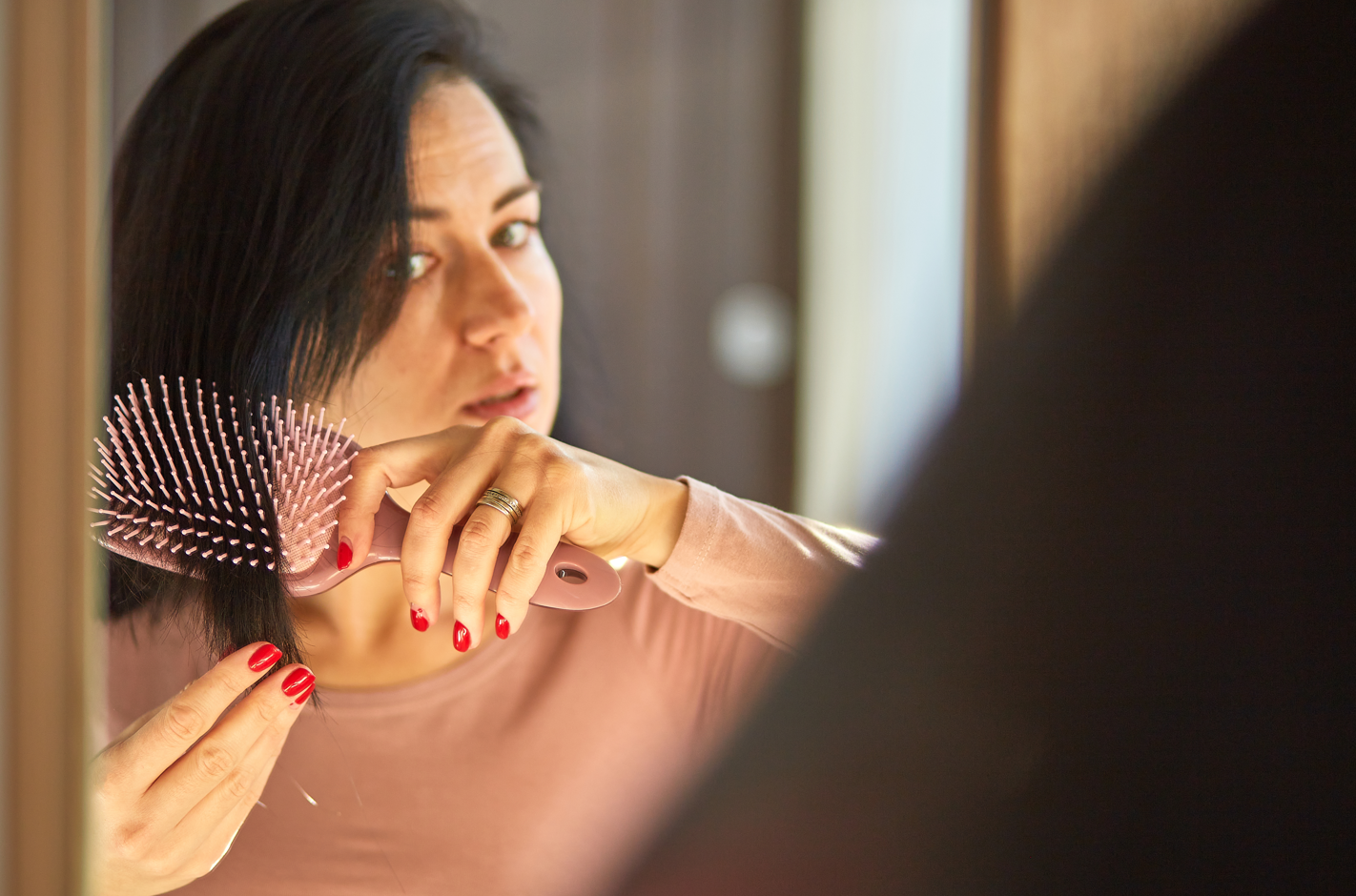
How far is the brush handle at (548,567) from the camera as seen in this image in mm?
390

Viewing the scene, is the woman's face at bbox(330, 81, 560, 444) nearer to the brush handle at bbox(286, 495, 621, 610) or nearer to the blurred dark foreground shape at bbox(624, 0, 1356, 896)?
the brush handle at bbox(286, 495, 621, 610)

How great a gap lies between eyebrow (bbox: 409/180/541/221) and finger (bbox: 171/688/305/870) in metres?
0.25

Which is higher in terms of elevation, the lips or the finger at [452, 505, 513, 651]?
the lips

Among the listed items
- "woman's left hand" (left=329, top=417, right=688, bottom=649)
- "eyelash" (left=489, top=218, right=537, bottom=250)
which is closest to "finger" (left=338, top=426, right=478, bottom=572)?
"woman's left hand" (left=329, top=417, right=688, bottom=649)

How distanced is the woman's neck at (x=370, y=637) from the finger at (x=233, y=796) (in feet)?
0.11

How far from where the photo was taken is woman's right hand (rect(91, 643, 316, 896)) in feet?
1.31

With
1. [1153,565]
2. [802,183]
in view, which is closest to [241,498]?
[802,183]

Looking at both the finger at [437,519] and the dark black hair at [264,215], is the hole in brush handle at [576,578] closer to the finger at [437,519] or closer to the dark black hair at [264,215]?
the finger at [437,519]

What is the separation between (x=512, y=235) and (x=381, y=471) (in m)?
0.15

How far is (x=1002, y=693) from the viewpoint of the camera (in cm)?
45

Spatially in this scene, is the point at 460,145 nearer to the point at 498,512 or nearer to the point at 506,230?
the point at 506,230

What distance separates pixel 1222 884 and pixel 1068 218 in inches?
14.0

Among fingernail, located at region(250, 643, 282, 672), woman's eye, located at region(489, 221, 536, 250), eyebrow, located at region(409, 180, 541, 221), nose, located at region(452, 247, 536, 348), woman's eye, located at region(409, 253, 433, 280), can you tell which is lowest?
fingernail, located at region(250, 643, 282, 672)

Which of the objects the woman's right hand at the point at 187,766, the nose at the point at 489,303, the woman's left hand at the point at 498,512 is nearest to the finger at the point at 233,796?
the woman's right hand at the point at 187,766
